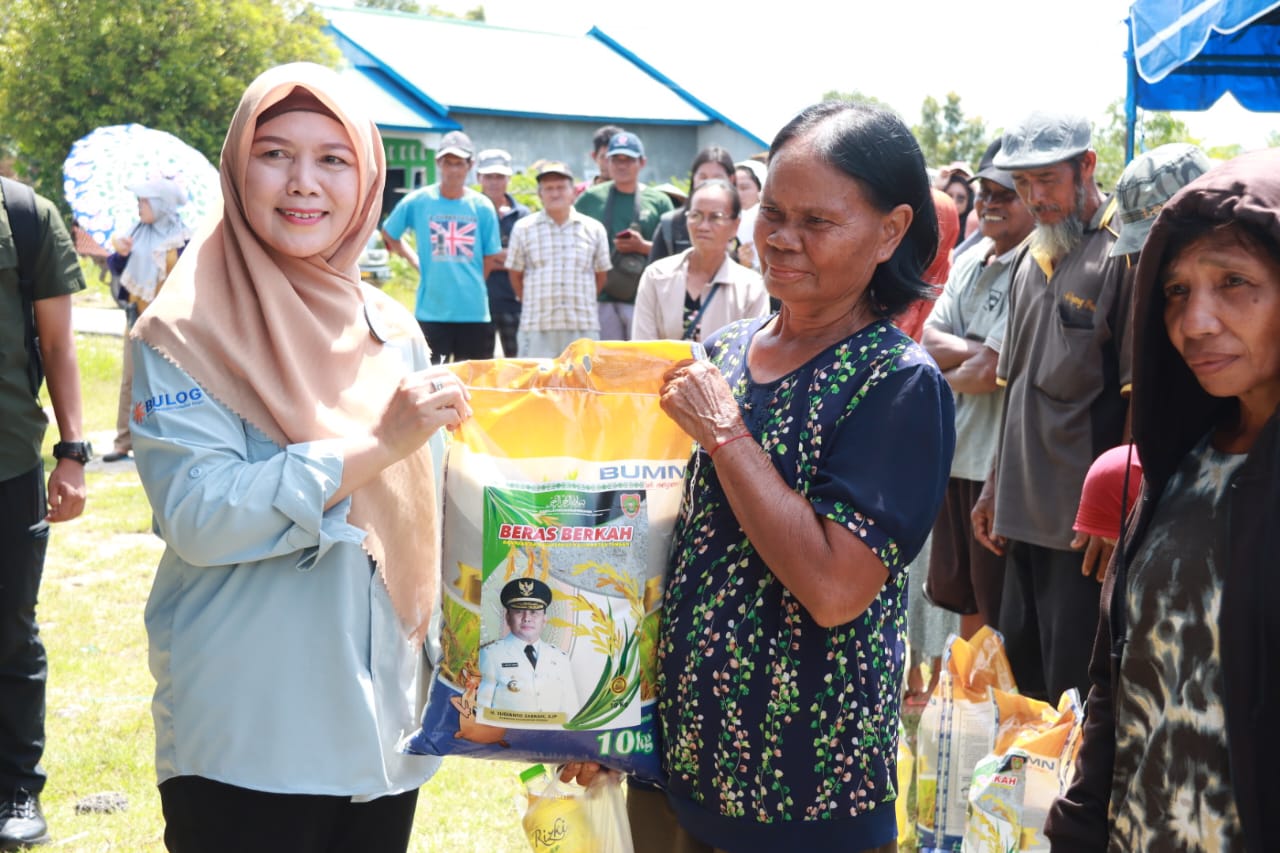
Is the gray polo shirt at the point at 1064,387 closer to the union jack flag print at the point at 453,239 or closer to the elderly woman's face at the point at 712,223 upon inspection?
the elderly woman's face at the point at 712,223

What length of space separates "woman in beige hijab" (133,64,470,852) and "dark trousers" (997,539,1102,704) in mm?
2253

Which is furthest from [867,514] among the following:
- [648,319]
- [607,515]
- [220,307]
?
[648,319]

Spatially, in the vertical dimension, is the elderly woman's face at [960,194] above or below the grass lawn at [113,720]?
above

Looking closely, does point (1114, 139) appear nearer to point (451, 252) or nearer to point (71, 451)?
point (451, 252)

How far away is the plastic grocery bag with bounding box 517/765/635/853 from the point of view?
2.23 meters

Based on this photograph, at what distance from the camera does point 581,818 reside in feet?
7.34

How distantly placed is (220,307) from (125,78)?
A: 67.8 ft

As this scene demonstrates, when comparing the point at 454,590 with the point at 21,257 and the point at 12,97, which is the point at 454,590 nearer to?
the point at 21,257

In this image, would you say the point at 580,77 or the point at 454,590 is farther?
the point at 580,77

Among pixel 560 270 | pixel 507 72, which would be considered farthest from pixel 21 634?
pixel 507 72

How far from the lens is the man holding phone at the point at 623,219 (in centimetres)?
869

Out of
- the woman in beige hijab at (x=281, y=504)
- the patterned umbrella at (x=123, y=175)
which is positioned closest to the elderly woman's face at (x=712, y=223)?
the woman in beige hijab at (x=281, y=504)

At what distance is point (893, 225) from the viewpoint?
198cm

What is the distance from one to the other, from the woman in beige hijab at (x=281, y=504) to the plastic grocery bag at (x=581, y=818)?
0.26 m
